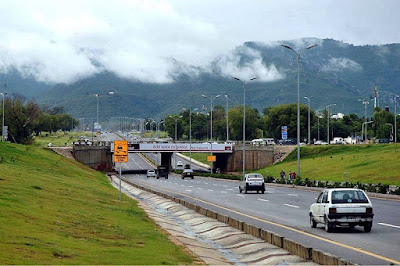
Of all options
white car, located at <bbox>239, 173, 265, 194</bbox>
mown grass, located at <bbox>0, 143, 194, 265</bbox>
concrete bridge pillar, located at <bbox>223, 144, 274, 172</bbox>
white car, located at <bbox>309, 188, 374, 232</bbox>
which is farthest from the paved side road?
concrete bridge pillar, located at <bbox>223, 144, 274, 172</bbox>

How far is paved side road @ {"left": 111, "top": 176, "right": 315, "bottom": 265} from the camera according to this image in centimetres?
1909

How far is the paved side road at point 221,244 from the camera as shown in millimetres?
19094

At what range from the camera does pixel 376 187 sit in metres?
54.7

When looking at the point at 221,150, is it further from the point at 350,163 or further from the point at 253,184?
the point at 253,184

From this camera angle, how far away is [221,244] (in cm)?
2409

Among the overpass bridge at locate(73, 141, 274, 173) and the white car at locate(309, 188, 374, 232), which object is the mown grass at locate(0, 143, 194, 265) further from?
the overpass bridge at locate(73, 141, 274, 173)

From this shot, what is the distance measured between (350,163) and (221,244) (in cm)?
7307

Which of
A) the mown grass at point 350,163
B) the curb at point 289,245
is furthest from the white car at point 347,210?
the mown grass at point 350,163

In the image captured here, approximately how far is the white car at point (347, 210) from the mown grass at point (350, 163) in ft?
137

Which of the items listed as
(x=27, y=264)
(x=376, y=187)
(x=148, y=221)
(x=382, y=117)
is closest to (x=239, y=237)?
(x=148, y=221)

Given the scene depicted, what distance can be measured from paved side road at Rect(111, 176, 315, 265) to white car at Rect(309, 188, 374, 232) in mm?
3108

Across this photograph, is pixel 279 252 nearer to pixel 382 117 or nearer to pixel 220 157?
pixel 220 157

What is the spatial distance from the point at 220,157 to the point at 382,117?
187 feet

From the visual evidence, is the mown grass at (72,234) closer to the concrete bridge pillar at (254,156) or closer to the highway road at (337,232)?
the highway road at (337,232)
